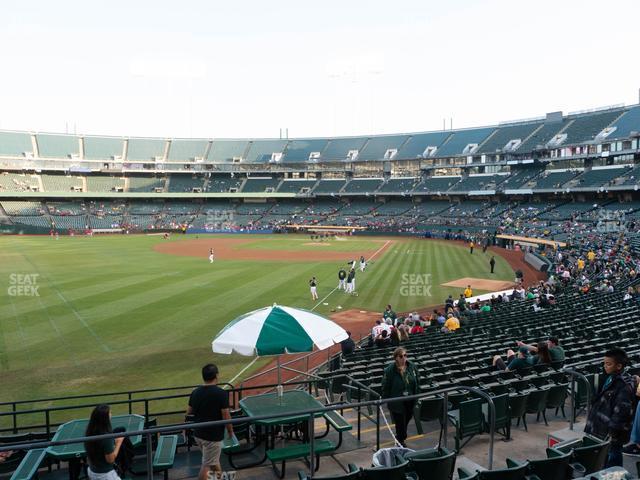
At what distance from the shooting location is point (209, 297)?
26.2m

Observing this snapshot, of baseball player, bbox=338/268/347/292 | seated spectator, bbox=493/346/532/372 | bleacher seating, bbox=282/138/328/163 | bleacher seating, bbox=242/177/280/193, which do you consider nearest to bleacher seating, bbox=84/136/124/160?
bleacher seating, bbox=242/177/280/193

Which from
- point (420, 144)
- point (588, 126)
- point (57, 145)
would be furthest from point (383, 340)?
point (57, 145)

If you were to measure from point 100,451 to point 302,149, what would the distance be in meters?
101

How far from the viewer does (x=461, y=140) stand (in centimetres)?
8906

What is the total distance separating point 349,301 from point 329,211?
66218mm

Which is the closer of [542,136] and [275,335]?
[275,335]

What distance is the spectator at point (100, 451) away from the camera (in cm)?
514

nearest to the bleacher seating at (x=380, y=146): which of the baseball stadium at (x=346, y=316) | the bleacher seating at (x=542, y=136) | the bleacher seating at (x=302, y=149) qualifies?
the baseball stadium at (x=346, y=316)

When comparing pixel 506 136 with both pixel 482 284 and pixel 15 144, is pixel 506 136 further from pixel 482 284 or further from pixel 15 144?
pixel 15 144

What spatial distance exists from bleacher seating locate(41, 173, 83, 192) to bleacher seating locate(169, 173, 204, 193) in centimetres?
1760

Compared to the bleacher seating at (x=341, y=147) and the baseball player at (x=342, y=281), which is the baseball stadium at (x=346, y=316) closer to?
the baseball player at (x=342, y=281)

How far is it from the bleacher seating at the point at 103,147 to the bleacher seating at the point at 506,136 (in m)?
73.9

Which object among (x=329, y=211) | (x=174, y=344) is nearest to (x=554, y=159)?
(x=329, y=211)

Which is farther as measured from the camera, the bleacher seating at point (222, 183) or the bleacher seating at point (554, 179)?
the bleacher seating at point (222, 183)
